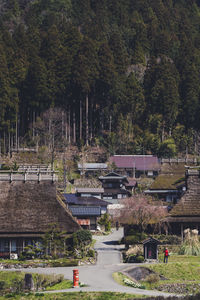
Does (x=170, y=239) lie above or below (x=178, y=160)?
below

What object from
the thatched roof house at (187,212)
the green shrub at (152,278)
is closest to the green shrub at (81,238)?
the thatched roof house at (187,212)

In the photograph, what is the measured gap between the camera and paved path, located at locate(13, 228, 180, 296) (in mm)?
29922

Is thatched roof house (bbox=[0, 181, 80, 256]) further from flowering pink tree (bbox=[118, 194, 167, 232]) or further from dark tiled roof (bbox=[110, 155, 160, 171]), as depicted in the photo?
dark tiled roof (bbox=[110, 155, 160, 171])

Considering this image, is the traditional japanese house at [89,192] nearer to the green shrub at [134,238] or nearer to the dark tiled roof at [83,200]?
the dark tiled roof at [83,200]

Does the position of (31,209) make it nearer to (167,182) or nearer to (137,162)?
(167,182)

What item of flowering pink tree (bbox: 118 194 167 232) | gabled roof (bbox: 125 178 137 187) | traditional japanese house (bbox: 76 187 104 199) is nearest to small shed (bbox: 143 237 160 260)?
flowering pink tree (bbox: 118 194 167 232)

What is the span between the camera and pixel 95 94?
254 feet

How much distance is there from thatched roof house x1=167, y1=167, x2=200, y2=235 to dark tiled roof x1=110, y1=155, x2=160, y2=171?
23886mm

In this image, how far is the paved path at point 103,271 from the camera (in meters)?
29.9

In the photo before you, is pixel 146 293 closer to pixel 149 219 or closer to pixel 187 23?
pixel 149 219

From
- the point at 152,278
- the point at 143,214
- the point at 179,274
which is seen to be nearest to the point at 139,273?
the point at 152,278

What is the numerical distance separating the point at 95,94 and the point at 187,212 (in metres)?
36.2

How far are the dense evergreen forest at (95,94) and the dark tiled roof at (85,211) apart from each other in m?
21.2

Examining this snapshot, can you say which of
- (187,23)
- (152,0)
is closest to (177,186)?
(187,23)
